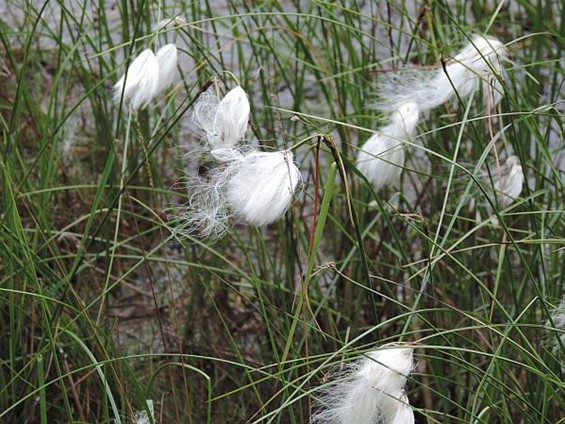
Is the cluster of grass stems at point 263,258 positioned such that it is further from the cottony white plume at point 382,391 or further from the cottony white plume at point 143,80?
the cottony white plume at point 382,391

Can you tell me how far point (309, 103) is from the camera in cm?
252

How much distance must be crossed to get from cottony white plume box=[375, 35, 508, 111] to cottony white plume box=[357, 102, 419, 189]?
0.02 metres

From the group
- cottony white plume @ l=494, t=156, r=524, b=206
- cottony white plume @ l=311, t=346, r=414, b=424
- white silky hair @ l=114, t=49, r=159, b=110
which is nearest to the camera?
cottony white plume @ l=311, t=346, r=414, b=424

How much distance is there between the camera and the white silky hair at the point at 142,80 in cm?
126

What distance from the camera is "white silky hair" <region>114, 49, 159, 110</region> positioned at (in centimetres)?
126

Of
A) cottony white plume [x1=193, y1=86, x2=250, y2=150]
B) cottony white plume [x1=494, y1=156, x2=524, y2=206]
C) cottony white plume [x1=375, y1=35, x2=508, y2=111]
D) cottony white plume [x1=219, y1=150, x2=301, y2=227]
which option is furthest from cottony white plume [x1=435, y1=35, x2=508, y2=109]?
cottony white plume [x1=219, y1=150, x2=301, y2=227]

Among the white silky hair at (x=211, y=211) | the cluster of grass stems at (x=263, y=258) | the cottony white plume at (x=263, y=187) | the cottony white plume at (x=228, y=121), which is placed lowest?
the cluster of grass stems at (x=263, y=258)

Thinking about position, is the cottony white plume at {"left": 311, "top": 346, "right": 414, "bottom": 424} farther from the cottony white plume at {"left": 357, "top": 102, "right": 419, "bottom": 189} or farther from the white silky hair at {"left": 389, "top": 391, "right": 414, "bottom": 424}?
the cottony white plume at {"left": 357, "top": 102, "right": 419, "bottom": 189}

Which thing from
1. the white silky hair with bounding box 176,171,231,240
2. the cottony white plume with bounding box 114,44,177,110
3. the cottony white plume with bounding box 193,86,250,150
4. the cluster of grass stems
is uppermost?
the cottony white plume with bounding box 114,44,177,110

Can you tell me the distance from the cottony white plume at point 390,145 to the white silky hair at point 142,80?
0.27 metres

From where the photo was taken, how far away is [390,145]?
4.47 feet

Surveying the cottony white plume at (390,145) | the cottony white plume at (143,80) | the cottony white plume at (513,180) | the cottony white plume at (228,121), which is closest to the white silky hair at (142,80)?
the cottony white plume at (143,80)

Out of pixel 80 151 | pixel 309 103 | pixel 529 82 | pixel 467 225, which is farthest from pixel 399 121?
pixel 309 103

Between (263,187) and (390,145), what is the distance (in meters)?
0.49
